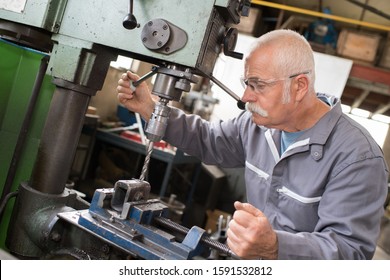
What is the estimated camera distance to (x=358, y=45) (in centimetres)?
360

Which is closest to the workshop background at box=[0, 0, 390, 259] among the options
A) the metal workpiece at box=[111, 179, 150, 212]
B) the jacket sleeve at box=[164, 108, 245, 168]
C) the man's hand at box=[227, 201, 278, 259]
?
the jacket sleeve at box=[164, 108, 245, 168]

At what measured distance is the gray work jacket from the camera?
33.9 inches

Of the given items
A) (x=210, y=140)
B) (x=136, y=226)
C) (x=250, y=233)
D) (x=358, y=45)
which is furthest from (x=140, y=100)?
(x=358, y=45)

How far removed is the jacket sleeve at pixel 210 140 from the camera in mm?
1236

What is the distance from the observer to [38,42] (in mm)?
971

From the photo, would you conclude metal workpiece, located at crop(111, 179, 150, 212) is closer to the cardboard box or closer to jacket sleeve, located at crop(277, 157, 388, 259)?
jacket sleeve, located at crop(277, 157, 388, 259)

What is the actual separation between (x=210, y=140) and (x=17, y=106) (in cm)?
72

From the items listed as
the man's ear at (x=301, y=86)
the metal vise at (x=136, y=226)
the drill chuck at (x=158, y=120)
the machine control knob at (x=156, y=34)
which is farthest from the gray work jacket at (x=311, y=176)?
the machine control knob at (x=156, y=34)

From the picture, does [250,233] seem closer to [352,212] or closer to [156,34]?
[352,212]

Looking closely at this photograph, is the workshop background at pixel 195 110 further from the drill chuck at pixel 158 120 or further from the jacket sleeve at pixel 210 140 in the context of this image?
the drill chuck at pixel 158 120

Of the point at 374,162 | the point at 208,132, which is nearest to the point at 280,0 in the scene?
the point at 208,132

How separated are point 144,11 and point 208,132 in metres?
0.58

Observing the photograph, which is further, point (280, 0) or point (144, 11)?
point (280, 0)

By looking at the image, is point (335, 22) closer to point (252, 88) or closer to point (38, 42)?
point (252, 88)
